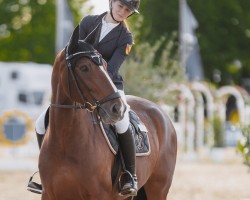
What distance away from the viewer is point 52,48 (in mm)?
55094

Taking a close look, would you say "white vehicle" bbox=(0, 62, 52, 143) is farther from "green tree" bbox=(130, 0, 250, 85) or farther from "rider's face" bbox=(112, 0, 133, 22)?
"rider's face" bbox=(112, 0, 133, 22)

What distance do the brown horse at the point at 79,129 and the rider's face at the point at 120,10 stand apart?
644 mm

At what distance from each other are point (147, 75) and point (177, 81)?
5.92 feet

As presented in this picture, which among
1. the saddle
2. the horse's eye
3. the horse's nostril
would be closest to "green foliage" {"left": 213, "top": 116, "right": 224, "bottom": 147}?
the saddle

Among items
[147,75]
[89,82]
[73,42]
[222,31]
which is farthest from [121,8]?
[222,31]

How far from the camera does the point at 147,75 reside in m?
20.2

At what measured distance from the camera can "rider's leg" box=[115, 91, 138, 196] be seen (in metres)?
7.51

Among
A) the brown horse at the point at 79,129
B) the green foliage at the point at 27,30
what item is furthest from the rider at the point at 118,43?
the green foliage at the point at 27,30

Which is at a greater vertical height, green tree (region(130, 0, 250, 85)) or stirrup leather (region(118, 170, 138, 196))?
green tree (region(130, 0, 250, 85))

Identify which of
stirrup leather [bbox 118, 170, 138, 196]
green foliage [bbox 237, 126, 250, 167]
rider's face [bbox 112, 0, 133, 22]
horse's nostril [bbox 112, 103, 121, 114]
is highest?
rider's face [bbox 112, 0, 133, 22]

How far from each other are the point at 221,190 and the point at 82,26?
28.9ft

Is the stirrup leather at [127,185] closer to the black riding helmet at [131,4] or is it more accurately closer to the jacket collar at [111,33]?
the jacket collar at [111,33]

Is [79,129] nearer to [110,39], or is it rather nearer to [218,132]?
[110,39]

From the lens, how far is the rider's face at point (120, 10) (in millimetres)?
7449
